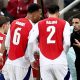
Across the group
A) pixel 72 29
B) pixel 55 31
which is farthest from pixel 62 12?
pixel 55 31

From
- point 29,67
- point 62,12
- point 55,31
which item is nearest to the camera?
point 55,31

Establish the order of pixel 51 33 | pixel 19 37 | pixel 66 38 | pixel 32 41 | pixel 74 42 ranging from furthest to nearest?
1. pixel 19 37
2. pixel 74 42
3. pixel 32 41
4. pixel 51 33
5. pixel 66 38

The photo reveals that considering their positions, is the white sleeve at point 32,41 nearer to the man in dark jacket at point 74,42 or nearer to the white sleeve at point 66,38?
the white sleeve at point 66,38

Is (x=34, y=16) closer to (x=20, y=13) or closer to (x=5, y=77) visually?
(x=5, y=77)

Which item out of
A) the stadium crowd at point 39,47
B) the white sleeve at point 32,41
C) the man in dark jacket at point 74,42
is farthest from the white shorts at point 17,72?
the man in dark jacket at point 74,42

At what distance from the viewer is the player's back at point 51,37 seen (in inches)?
467

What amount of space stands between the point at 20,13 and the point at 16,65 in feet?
12.8

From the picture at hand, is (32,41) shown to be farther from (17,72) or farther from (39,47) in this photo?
(17,72)

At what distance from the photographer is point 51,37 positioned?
1188cm

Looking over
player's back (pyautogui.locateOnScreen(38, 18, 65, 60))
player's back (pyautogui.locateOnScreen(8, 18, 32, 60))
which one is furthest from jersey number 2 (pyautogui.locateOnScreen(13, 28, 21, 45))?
player's back (pyautogui.locateOnScreen(38, 18, 65, 60))

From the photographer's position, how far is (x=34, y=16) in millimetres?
12516

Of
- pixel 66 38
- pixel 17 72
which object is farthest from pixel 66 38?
pixel 17 72

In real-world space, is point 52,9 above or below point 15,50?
above

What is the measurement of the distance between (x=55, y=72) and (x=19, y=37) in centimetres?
113
